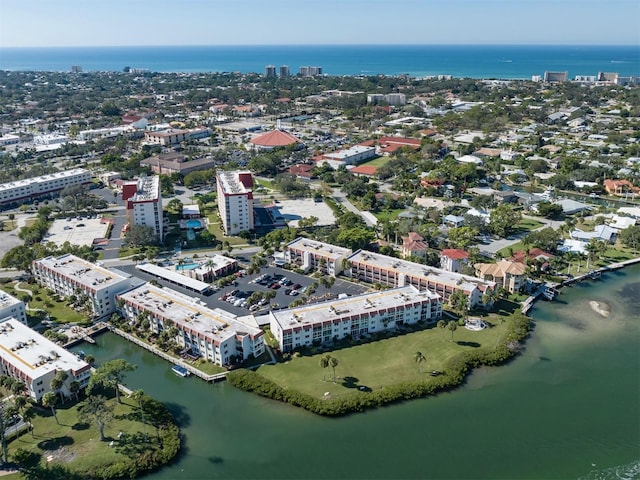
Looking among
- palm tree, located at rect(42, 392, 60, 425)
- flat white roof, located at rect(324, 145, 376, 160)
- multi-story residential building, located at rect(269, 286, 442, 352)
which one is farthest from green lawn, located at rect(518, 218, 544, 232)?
palm tree, located at rect(42, 392, 60, 425)

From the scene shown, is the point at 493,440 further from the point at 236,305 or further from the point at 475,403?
the point at 236,305

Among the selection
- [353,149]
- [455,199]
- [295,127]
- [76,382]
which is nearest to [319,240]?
[455,199]

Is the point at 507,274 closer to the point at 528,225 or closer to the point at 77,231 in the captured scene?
the point at 528,225

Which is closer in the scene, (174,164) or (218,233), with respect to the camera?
(218,233)

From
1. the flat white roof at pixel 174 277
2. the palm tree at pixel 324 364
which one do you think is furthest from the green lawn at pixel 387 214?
the palm tree at pixel 324 364

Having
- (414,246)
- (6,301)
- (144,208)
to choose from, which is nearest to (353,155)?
(414,246)

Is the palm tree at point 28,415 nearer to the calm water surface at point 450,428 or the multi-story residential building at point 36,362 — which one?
the multi-story residential building at point 36,362

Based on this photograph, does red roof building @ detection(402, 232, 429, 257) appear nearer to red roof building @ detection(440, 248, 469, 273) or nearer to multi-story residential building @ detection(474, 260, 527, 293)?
red roof building @ detection(440, 248, 469, 273)
